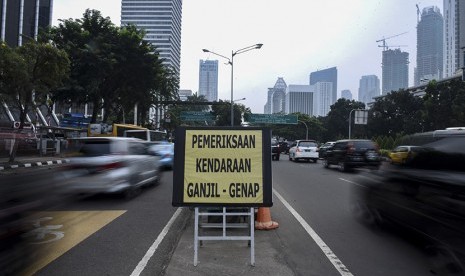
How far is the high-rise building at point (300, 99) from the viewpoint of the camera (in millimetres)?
110375

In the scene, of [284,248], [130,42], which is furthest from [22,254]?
[130,42]

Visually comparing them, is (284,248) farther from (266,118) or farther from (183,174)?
(266,118)

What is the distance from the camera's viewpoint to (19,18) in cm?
6134

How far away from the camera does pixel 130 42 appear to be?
31453 mm

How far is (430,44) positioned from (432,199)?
10567 centimetres

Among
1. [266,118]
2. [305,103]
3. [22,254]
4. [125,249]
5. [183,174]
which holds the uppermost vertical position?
[305,103]

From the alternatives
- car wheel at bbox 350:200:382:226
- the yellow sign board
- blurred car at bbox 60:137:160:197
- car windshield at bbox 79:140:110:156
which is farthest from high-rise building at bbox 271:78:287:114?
the yellow sign board

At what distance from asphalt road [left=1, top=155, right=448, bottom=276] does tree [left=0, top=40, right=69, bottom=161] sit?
1382cm

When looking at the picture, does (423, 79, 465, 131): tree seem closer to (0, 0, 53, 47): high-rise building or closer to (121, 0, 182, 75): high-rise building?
(121, 0, 182, 75): high-rise building

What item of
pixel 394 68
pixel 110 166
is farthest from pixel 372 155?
pixel 394 68

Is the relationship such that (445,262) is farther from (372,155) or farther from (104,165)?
(372,155)

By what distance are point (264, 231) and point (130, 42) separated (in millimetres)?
26910

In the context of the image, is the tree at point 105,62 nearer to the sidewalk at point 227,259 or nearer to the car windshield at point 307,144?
the car windshield at point 307,144

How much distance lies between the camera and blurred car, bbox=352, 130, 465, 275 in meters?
4.90
